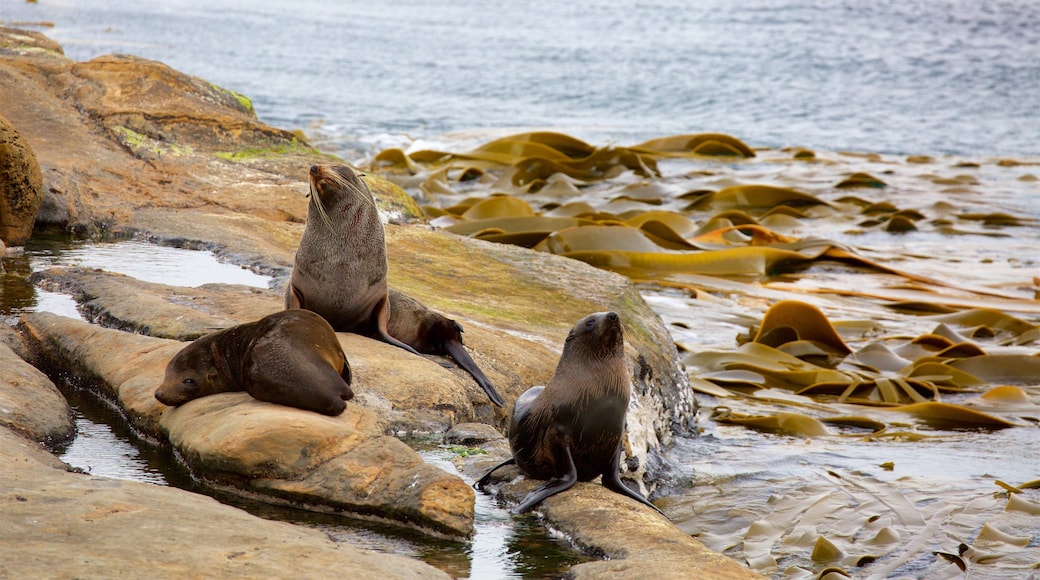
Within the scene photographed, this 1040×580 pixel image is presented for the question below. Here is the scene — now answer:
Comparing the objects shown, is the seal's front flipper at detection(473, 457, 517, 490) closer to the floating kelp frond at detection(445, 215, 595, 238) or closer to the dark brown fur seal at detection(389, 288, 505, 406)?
the dark brown fur seal at detection(389, 288, 505, 406)

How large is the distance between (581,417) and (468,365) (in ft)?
4.49

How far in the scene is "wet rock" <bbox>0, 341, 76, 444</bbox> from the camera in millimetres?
4207

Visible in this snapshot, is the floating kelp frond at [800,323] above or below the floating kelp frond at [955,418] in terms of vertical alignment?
above

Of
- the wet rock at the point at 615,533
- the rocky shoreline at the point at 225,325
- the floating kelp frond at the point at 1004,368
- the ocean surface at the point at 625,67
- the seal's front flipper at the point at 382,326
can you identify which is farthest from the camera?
the ocean surface at the point at 625,67

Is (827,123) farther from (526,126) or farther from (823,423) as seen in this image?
(823,423)

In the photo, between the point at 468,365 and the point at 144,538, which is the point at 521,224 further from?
the point at 144,538

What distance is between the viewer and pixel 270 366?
445cm

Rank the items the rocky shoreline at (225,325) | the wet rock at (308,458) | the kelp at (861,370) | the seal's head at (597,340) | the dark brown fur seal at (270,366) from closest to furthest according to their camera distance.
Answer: the rocky shoreline at (225,325) < the wet rock at (308,458) < the dark brown fur seal at (270,366) < the seal's head at (597,340) < the kelp at (861,370)

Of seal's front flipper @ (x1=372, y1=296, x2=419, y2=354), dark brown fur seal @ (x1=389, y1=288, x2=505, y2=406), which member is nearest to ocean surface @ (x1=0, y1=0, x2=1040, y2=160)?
dark brown fur seal @ (x1=389, y1=288, x2=505, y2=406)

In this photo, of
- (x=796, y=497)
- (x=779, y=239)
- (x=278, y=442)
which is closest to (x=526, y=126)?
(x=779, y=239)

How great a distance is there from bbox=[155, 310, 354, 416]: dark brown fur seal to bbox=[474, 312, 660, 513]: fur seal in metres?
0.76

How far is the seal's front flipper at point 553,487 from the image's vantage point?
4238mm

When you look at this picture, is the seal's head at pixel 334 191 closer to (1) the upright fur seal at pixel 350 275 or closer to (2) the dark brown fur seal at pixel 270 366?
(1) the upright fur seal at pixel 350 275

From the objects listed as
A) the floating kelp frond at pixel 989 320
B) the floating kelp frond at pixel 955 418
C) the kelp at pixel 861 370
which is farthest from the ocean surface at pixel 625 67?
the floating kelp frond at pixel 955 418
